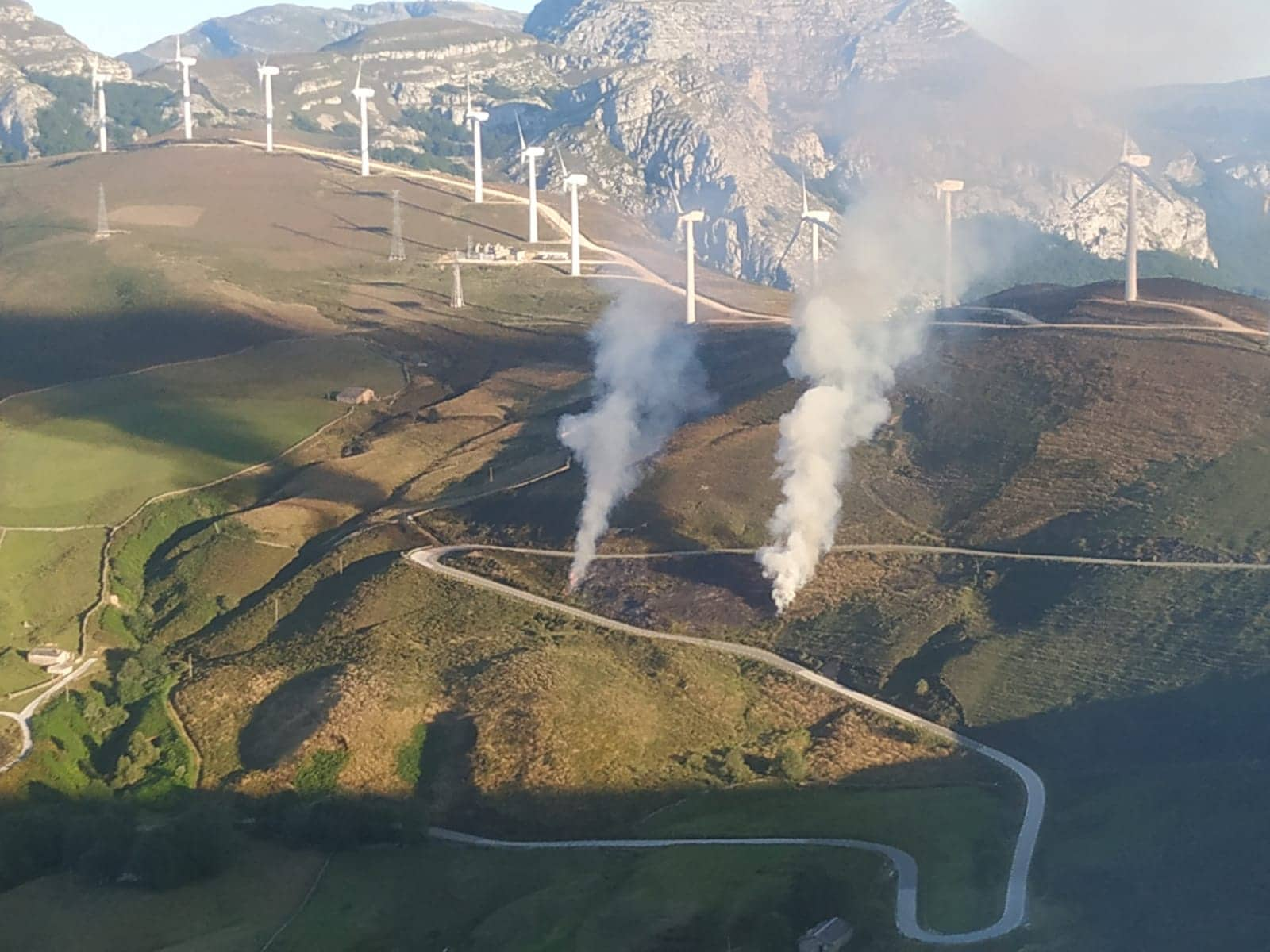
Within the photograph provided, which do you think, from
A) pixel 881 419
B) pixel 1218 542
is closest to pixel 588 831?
pixel 1218 542

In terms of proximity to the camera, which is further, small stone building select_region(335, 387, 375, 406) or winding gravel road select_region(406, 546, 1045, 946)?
small stone building select_region(335, 387, 375, 406)

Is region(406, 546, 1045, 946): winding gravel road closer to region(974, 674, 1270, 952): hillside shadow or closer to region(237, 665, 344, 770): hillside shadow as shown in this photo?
region(974, 674, 1270, 952): hillside shadow

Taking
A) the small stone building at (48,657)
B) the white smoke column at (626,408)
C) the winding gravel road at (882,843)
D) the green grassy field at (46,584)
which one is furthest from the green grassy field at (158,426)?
the winding gravel road at (882,843)

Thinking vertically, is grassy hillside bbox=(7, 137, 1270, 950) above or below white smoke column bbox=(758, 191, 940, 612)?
below

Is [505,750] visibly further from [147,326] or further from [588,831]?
[147,326]

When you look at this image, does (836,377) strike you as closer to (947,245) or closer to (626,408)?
(626,408)

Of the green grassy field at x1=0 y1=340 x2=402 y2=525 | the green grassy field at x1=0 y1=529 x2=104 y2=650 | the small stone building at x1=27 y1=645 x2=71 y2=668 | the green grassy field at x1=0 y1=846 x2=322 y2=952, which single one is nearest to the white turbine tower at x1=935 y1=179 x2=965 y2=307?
A: the green grassy field at x1=0 y1=340 x2=402 y2=525

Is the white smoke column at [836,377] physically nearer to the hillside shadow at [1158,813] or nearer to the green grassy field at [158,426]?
the hillside shadow at [1158,813]
